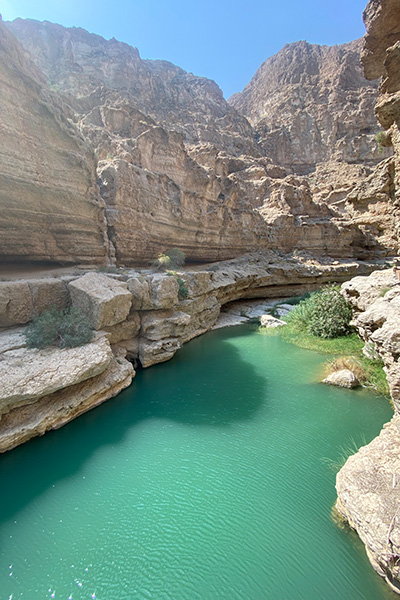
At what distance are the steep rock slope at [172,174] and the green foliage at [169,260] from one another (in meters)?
0.68

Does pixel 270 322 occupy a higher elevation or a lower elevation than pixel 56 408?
lower

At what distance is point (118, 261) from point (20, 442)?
388 inches

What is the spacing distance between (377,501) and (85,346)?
7.29 m

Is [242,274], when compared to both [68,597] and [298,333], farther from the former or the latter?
[68,597]

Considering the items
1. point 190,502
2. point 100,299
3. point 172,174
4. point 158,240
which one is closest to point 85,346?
point 100,299

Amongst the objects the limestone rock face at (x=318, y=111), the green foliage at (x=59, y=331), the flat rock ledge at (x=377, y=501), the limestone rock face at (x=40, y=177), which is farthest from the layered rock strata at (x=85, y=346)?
the limestone rock face at (x=318, y=111)

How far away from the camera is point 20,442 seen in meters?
6.03

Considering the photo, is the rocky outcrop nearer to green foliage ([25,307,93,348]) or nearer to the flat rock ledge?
green foliage ([25,307,93,348])

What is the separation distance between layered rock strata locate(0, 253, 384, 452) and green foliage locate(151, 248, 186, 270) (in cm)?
185

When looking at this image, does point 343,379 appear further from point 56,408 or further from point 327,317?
point 56,408

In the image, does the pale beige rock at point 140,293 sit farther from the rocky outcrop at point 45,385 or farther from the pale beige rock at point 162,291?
the rocky outcrop at point 45,385

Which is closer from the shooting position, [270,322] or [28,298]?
[28,298]

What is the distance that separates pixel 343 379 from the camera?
820 centimetres

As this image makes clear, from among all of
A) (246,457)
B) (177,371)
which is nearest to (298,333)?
(177,371)
